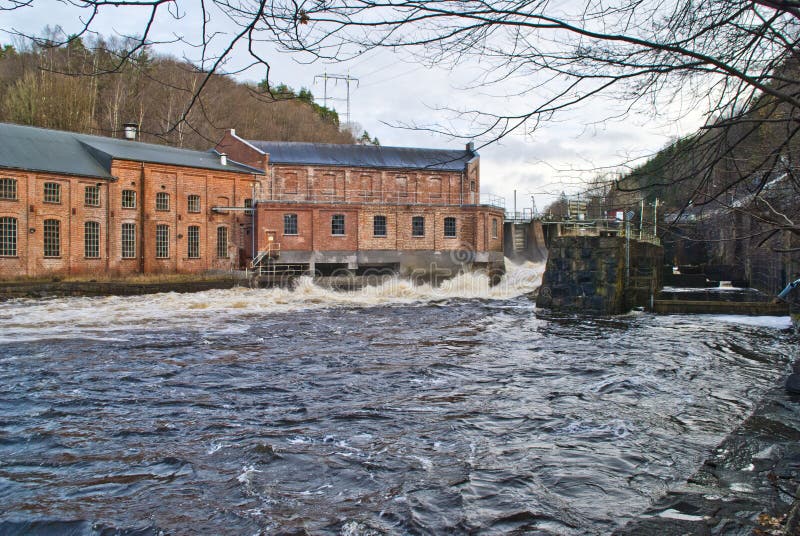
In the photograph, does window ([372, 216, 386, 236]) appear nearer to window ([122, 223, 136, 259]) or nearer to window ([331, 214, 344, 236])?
window ([331, 214, 344, 236])

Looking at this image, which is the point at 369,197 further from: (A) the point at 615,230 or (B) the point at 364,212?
(A) the point at 615,230

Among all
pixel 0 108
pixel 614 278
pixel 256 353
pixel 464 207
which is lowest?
pixel 256 353

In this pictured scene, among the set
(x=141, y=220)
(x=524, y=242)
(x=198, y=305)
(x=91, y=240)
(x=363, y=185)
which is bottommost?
(x=198, y=305)

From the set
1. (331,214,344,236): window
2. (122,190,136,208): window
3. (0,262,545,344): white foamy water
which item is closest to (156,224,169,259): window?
(122,190,136,208): window

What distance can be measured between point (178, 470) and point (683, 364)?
911 centimetres

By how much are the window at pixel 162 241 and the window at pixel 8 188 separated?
6.91 meters

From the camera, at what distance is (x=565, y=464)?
580 cm

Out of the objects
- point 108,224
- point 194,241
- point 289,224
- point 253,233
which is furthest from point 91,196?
point 289,224

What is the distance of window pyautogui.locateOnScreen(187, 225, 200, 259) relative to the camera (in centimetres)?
3372

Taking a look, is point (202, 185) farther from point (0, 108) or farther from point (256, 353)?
point (256, 353)

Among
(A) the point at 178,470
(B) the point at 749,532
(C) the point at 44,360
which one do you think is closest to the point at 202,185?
(C) the point at 44,360

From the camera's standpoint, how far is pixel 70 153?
99.8ft

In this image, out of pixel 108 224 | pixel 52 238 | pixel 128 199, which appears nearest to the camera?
pixel 52 238

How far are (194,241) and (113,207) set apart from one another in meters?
4.73
